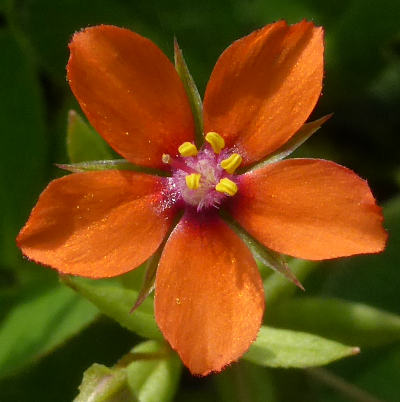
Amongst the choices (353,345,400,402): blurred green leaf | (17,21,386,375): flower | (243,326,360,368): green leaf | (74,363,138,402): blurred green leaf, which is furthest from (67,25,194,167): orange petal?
(353,345,400,402): blurred green leaf

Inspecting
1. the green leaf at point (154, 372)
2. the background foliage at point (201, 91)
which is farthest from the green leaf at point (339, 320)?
the green leaf at point (154, 372)

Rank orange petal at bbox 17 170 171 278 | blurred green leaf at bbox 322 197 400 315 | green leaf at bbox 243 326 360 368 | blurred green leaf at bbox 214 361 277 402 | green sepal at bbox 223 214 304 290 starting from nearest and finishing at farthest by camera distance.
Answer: orange petal at bbox 17 170 171 278, green sepal at bbox 223 214 304 290, green leaf at bbox 243 326 360 368, blurred green leaf at bbox 214 361 277 402, blurred green leaf at bbox 322 197 400 315

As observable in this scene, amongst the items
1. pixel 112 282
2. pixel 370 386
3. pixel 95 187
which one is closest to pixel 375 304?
pixel 370 386

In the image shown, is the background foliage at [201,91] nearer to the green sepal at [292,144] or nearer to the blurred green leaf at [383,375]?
the blurred green leaf at [383,375]

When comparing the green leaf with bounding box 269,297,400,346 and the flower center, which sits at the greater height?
the flower center

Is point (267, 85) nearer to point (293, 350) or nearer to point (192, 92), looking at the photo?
point (192, 92)

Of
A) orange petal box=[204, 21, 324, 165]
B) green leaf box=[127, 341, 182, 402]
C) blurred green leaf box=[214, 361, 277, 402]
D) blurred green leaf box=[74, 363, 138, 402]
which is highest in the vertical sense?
orange petal box=[204, 21, 324, 165]

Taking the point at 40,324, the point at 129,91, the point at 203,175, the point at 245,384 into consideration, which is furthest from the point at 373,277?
the point at 129,91

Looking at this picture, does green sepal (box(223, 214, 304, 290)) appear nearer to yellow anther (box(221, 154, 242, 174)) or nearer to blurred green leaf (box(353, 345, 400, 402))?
yellow anther (box(221, 154, 242, 174))
